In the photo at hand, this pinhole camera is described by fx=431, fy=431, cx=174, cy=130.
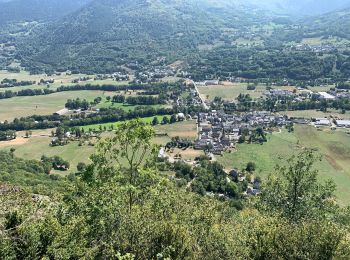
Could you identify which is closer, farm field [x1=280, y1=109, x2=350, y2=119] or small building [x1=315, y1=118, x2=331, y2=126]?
small building [x1=315, y1=118, x2=331, y2=126]

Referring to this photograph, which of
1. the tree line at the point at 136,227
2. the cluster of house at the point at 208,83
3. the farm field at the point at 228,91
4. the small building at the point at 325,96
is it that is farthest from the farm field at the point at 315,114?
the tree line at the point at 136,227

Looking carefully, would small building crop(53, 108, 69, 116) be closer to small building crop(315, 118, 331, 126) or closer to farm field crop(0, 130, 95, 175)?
farm field crop(0, 130, 95, 175)

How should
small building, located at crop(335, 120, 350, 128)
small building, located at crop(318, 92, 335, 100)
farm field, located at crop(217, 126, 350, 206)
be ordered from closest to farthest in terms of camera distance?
farm field, located at crop(217, 126, 350, 206)
small building, located at crop(335, 120, 350, 128)
small building, located at crop(318, 92, 335, 100)

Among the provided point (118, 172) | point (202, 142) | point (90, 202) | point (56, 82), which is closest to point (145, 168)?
point (118, 172)

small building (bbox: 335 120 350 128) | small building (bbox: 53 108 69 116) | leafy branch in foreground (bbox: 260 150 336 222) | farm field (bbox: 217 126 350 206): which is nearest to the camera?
leafy branch in foreground (bbox: 260 150 336 222)

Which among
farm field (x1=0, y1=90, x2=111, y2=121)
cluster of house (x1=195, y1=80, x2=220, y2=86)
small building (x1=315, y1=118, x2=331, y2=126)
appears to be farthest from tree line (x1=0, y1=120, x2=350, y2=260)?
cluster of house (x1=195, y1=80, x2=220, y2=86)

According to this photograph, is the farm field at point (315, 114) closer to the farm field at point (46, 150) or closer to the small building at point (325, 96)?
the small building at point (325, 96)

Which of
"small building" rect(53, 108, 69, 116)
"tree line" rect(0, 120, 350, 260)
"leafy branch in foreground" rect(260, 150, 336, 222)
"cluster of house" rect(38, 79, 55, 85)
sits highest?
"tree line" rect(0, 120, 350, 260)
